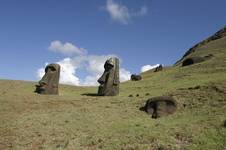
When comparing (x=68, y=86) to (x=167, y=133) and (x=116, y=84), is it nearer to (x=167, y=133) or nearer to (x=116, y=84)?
(x=116, y=84)

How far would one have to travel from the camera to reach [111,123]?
22.3 m

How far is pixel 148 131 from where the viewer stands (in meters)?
19.5

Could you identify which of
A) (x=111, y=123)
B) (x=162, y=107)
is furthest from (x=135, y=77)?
(x=111, y=123)

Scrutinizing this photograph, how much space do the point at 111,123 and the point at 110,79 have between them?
41.7ft

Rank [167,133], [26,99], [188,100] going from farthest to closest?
[26,99] < [188,100] < [167,133]

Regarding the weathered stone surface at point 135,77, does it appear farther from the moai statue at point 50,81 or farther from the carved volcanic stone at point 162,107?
the carved volcanic stone at point 162,107

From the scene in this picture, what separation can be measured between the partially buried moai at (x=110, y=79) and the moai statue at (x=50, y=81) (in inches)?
173

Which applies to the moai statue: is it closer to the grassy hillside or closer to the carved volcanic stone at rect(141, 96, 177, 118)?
the grassy hillside

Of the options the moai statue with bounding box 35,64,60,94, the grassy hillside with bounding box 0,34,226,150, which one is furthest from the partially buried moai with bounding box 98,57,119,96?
the moai statue with bounding box 35,64,60,94

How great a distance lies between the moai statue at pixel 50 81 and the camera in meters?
35.5

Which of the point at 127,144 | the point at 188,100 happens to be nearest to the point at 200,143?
the point at 127,144

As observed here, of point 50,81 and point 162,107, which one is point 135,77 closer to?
point 50,81

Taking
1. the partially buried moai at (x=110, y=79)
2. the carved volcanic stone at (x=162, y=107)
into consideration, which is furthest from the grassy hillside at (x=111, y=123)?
the partially buried moai at (x=110, y=79)

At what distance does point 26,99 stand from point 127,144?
15.4 meters
